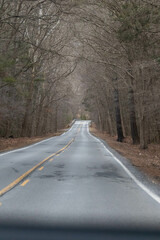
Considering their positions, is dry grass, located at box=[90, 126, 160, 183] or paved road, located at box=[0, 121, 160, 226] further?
dry grass, located at box=[90, 126, 160, 183]

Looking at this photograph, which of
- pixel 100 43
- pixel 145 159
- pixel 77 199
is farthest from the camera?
pixel 100 43

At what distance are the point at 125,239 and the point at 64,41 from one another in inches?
1173

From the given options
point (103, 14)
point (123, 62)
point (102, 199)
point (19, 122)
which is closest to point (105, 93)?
point (19, 122)

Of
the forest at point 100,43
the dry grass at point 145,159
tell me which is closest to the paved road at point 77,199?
the dry grass at point 145,159

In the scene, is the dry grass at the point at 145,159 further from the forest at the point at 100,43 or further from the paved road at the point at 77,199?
the forest at the point at 100,43

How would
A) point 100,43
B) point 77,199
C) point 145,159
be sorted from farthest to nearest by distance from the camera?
point 100,43 < point 145,159 < point 77,199

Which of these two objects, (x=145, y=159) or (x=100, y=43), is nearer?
(x=145, y=159)

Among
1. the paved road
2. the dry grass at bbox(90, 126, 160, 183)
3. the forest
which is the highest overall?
the forest

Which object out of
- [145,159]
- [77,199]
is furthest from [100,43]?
[77,199]

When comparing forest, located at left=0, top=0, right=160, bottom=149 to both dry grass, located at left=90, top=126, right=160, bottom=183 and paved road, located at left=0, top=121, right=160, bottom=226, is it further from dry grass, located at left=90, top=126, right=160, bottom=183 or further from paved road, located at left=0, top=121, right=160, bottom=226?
paved road, located at left=0, top=121, right=160, bottom=226

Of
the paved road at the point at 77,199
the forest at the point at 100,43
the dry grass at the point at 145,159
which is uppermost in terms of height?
the forest at the point at 100,43

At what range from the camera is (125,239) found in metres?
4.42

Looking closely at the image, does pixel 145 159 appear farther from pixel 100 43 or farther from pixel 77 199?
pixel 77 199

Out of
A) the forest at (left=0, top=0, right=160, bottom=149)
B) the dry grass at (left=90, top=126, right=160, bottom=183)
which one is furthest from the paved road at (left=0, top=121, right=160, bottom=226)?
the forest at (left=0, top=0, right=160, bottom=149)
